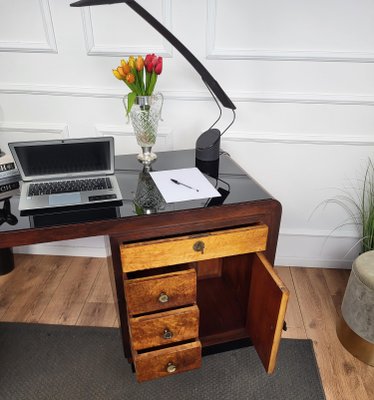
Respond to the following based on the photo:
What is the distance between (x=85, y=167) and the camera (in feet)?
3.64

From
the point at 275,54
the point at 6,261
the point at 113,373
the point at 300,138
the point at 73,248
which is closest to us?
the point at 113,373

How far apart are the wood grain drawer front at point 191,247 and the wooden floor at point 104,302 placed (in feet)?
1.91

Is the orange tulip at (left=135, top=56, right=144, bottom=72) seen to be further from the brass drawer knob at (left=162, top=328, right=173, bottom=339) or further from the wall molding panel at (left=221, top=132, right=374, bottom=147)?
the brass drawer knob at (left=162, top=328, right=173, bottom=339)

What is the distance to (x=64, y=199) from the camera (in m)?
0.98

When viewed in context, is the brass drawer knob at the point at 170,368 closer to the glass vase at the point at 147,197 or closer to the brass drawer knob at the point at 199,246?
the brass drawer knob at the point at 199,246

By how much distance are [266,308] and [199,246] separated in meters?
0.28

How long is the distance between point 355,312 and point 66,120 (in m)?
1.39

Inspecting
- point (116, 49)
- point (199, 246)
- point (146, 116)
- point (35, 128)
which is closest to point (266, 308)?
point (199, 246)

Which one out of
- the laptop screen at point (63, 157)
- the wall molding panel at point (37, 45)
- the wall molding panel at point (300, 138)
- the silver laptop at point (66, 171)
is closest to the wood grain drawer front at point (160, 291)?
the silver laptop at point (66, 171)

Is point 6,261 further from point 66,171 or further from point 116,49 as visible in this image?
point 116,49

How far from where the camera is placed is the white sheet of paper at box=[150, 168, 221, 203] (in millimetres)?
1026

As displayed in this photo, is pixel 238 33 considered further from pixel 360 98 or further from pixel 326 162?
pixel 326 162

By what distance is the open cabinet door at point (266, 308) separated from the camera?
0.94 m

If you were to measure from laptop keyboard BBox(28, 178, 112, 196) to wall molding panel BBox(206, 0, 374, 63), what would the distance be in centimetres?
69
